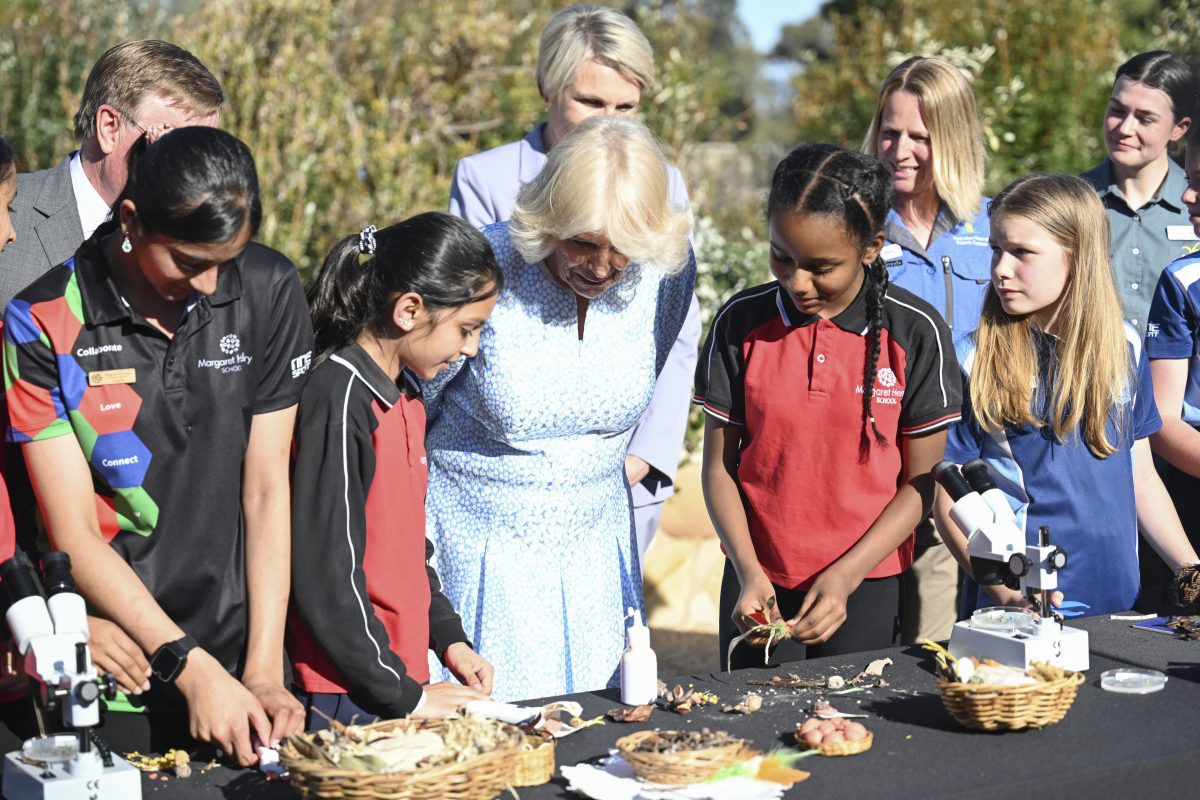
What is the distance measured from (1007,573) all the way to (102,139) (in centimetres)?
216

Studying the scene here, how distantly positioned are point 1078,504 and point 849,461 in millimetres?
563

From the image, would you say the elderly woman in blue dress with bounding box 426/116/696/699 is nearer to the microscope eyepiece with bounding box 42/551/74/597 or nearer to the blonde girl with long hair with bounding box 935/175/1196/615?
the blonde girl with long hair with bounding box 935/175/1196/615

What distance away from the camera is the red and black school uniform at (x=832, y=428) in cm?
307

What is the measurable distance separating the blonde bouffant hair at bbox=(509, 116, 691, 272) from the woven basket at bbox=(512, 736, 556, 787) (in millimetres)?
1159

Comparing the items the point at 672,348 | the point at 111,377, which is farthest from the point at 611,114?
the point at 111,377

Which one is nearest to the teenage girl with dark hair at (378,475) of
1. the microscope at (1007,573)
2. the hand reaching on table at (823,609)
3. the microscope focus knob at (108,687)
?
the microscope focus knob at (108,687)

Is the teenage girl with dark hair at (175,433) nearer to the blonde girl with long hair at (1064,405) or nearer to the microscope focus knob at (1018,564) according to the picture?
the microscope focus knob at (1018,564)

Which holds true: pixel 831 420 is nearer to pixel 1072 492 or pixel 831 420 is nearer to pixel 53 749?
pixel 1072 492

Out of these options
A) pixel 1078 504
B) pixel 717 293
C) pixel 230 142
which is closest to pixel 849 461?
pixel 1078 504

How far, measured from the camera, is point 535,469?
3.09 m

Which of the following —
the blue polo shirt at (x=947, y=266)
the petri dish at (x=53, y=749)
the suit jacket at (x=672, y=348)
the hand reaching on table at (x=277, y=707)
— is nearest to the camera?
the petri dish at (x=53, y=749)

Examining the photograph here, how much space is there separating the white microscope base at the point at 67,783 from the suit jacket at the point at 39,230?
4.36 feet

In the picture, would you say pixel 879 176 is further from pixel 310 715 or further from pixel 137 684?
pixel 137 684

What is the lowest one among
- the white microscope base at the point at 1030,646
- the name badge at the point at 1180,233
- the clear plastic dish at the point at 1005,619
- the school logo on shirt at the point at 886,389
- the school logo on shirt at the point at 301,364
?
the white microscope base at the point at 1030,646
